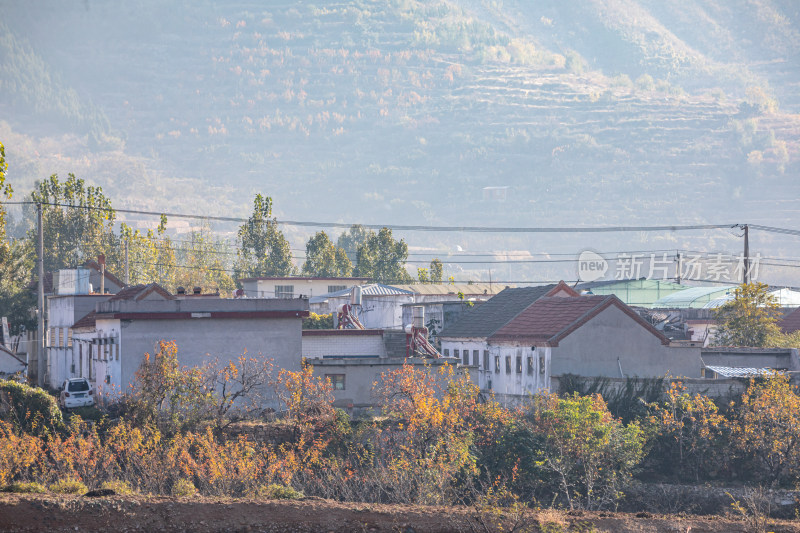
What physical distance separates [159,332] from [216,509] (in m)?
23.7

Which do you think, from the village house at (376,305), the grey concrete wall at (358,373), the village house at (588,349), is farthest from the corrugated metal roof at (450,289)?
the grey concrete wall at (358,373)

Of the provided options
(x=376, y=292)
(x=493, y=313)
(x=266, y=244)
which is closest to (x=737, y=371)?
(x=493, y=313)

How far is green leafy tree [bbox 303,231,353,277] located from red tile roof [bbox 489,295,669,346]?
97.4m

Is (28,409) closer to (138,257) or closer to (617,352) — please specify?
(617,352)

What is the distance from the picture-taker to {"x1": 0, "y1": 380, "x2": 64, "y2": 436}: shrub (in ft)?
177

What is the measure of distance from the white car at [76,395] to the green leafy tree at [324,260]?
104976mm

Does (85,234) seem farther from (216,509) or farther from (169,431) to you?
(216,509)

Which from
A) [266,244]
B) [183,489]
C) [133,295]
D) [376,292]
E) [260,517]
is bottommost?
[183,489]

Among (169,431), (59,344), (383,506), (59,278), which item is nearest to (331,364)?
(169,431)

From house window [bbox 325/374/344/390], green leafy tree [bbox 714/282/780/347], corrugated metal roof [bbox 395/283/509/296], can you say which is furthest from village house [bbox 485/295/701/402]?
corrugated metal roof [bbox 395/283/509/296]

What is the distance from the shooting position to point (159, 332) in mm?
60062

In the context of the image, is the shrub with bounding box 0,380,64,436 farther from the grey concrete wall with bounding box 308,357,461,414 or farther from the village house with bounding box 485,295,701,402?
the village house with bounding box 485,295,701,402

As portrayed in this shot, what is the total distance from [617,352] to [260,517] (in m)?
34.9

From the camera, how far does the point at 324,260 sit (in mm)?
172000
